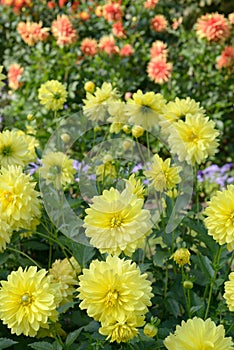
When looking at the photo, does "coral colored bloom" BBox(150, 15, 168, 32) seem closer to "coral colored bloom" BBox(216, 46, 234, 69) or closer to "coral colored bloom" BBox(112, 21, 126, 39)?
→ "coral colored bloom" BBox(112, 21, 126, 39)

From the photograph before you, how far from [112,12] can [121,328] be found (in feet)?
11.1

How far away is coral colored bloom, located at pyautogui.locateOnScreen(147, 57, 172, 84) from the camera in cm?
397

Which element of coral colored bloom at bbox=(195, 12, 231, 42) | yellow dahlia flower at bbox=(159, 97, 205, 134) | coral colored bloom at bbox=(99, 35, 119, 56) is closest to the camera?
yellow dahlia flower at bbox=(159, 97, 205, 134)

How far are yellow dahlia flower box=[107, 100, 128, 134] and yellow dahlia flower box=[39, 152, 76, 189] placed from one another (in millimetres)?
176

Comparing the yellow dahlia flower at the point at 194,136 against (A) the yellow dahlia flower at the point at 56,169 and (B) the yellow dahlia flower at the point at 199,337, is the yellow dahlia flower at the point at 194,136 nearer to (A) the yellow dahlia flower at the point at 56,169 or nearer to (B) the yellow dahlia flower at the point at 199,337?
(A) the yellow dahlia flower at the point at 56,169

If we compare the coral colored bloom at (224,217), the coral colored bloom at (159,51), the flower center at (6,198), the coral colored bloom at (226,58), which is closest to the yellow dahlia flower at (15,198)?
the flower center at (6,198)

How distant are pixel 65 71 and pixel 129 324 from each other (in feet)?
10.6

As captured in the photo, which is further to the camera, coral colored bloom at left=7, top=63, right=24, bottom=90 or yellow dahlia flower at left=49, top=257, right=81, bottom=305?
coral colored bloom at left=7, top=63, right=24, bottom=90

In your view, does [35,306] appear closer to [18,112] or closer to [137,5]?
[18,112]

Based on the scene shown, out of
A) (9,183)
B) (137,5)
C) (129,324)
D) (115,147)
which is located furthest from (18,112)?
(129,324)

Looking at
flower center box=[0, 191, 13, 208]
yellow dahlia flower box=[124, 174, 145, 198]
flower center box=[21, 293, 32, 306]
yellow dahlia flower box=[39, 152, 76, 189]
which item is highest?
yellow dahlia flower box=[124, 174, 145, 198]

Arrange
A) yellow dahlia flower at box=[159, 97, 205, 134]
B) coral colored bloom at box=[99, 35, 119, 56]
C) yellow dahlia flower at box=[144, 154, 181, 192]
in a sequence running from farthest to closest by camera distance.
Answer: coral colored bloom at box=[99, 35, 119, 56]
yellow dahlia flower at box=[159, 97, 205, 134]
yellow dahlia flower at box=[144, 154, 181, 192]

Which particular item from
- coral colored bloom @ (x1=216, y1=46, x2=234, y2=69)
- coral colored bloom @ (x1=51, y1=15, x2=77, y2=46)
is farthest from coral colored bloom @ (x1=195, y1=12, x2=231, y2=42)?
coral colored bloom @ (x1=51, y1=15, x2=77, y2=46)

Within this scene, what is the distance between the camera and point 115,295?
113cm
